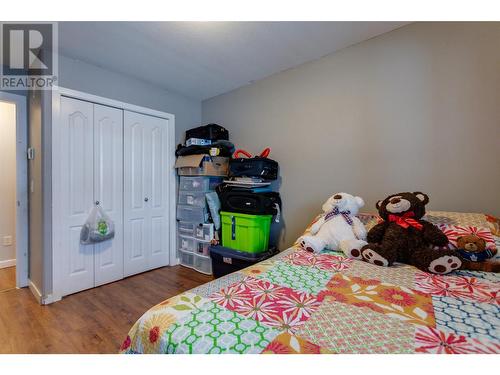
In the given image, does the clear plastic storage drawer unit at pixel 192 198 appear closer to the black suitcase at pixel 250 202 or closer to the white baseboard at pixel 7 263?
the black suitcase at pixel 250 202

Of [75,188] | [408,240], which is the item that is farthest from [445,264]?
[75,188]

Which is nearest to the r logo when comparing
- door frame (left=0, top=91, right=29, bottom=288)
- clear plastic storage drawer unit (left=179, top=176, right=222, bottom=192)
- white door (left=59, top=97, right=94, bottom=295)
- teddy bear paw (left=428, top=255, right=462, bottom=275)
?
door frame (left=0, top=91, right=29, bottom=288)

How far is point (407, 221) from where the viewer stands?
1.40m

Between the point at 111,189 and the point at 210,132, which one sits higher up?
the point at 210,132

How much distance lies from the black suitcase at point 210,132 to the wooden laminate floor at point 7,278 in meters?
2.52

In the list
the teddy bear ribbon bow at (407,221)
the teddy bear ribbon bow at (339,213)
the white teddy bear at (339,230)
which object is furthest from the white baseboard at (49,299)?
the teddy bear ribbon bow at (407,221)

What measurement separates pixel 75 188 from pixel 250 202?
1699 millimetres

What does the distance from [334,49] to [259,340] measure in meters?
2.34

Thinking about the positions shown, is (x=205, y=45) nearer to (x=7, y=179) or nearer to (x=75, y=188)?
(x=75, y=188)
